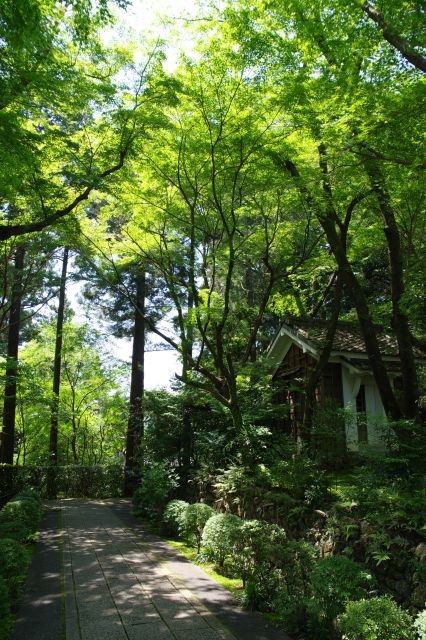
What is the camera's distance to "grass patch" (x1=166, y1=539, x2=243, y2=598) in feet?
21.1

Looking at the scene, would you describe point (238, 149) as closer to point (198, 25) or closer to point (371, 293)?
point (198, 25)

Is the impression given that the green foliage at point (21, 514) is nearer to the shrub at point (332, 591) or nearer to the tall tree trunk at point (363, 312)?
the shrub at point (332, 591)

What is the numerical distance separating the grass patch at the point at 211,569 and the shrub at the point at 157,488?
1983 mm

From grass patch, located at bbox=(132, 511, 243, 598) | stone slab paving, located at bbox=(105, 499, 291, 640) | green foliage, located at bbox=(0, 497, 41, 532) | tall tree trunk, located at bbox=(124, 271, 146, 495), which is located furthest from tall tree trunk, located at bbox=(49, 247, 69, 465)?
stone slab paving, located at bbox=(105, 499, 291, 640)

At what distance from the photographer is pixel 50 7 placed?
5914 mm

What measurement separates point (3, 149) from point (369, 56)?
5845 mm

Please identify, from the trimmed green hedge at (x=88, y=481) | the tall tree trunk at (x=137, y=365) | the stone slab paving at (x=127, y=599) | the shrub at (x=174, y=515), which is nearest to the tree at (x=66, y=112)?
the stone slab paving at (x=127, y=599)

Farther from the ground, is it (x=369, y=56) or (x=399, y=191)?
(x=369, y=56)

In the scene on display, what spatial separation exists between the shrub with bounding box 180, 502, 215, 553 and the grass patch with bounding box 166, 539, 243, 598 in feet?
0.80

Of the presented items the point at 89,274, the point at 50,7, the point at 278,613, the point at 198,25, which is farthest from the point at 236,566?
the point at 89,274

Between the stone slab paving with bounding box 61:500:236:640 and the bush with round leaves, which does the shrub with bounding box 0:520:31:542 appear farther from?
the stone slab paving with bounding box 61:500:236:640

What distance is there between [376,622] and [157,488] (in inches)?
332

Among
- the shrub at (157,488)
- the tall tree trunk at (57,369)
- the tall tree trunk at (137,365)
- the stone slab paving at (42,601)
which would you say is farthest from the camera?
the tall tree trunk at (57,369)

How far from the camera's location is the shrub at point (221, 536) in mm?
6922
